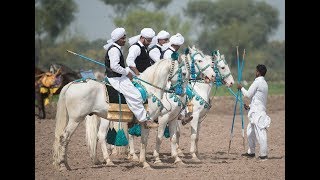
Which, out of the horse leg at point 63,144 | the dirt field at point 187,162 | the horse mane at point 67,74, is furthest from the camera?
the horse mane at point 67,74

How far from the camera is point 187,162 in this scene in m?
15.4

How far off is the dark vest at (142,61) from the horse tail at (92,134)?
4.50 feet

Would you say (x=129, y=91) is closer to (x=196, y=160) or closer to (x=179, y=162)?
(x=179, y=162)

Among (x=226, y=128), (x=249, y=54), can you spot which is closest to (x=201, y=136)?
(x=226, y=128)

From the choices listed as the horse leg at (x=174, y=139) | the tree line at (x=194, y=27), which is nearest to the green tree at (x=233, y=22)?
the tree line at (x=194, y=27)

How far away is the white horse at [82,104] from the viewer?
13.5 meters

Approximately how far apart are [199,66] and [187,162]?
2.09m

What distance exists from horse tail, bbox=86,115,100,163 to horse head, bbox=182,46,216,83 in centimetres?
239

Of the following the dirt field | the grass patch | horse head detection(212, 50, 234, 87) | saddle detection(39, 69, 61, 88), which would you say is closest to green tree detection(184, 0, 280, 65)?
the grass patch

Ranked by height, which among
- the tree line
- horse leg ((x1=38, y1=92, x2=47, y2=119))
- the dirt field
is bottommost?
the dirt field

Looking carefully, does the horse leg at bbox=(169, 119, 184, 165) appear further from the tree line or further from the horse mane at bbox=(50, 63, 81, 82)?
the tree line

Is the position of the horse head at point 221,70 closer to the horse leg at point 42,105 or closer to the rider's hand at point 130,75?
the rider's hand at point 130,75

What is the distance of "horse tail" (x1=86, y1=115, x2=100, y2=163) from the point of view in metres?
14.7

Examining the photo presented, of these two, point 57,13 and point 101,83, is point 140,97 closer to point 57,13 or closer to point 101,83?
point 101,83
